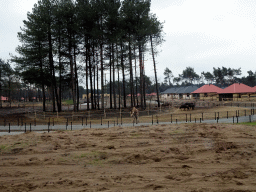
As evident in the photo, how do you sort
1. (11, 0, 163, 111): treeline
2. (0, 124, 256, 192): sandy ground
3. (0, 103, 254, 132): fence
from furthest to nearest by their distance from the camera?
(11, 0, 163, 111): treeline < (0, 103, 254, 132): fence < (0, 124, 256, 192): sandy ground

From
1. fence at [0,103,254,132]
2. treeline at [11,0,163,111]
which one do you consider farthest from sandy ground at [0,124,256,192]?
treeline at [11,0,163,111]

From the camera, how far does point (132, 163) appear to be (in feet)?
22.3

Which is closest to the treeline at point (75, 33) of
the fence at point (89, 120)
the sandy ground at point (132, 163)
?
the fence at point (89, 120)

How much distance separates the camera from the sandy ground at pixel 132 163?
5.09 meters

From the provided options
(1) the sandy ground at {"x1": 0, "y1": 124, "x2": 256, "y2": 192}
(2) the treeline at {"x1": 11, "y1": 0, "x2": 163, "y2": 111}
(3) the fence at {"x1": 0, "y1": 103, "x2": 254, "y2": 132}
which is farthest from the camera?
(2) the treeline at {"x1": 11, "y1": 0, "x2": 163, "y2": 111}

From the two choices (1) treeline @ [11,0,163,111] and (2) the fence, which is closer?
(2) the fence

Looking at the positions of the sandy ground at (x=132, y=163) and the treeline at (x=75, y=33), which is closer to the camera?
the sandy ground at (x=132, y=163)

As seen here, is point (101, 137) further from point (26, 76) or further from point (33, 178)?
point (26, 76)

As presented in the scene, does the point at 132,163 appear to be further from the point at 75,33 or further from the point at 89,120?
the point at 75,33

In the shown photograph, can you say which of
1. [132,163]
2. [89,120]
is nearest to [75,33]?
[89,120]

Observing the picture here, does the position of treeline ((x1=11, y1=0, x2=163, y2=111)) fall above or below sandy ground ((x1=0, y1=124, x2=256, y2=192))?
above

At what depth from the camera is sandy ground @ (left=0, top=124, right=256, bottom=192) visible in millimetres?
5086

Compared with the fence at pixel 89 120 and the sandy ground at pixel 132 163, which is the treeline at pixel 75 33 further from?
the sandy ground at pixel 132 163

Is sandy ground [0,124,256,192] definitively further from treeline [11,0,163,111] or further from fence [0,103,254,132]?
treeline [11,0,163,111]
